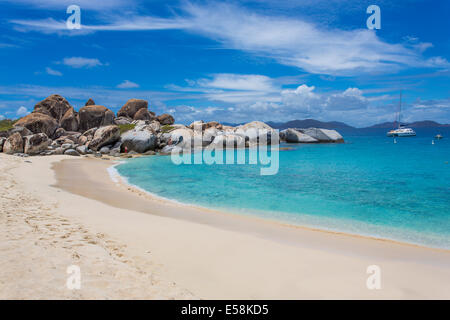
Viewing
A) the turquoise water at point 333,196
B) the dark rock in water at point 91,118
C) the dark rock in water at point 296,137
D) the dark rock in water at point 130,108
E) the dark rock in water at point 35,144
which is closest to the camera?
the turquoise water at point 333,196

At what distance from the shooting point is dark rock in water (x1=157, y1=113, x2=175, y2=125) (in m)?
68.9

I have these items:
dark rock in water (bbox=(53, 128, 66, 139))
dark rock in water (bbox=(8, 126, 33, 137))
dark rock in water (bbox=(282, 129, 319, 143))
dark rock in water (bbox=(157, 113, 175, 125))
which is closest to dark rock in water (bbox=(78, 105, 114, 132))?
dark rock in water (bbox=(53, 128, 66, 139))

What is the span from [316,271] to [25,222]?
7.73m

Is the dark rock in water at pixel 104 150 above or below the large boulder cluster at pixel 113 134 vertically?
below

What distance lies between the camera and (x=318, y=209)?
42.6ft

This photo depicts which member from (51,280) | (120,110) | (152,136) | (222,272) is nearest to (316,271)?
(222,272)

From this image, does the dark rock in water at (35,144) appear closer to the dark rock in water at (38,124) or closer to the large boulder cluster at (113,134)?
the large boulder cluster at (113,134)

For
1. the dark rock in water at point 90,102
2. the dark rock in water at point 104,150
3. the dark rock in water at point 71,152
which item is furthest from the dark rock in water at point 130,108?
the dark rock in water at point 71,152

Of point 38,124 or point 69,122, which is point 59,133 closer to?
point 38,124

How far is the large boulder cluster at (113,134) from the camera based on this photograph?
124 feet

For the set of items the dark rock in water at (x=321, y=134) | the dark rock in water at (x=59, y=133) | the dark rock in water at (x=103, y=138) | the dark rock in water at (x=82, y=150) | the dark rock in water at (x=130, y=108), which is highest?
the dark rock in water at (x=130, y=108)

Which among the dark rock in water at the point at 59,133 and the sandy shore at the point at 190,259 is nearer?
the sandy shore at the point at 190,259

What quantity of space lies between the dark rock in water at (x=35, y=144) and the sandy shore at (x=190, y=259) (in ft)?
95.2

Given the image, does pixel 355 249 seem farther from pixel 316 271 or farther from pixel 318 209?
pixel 318 209
